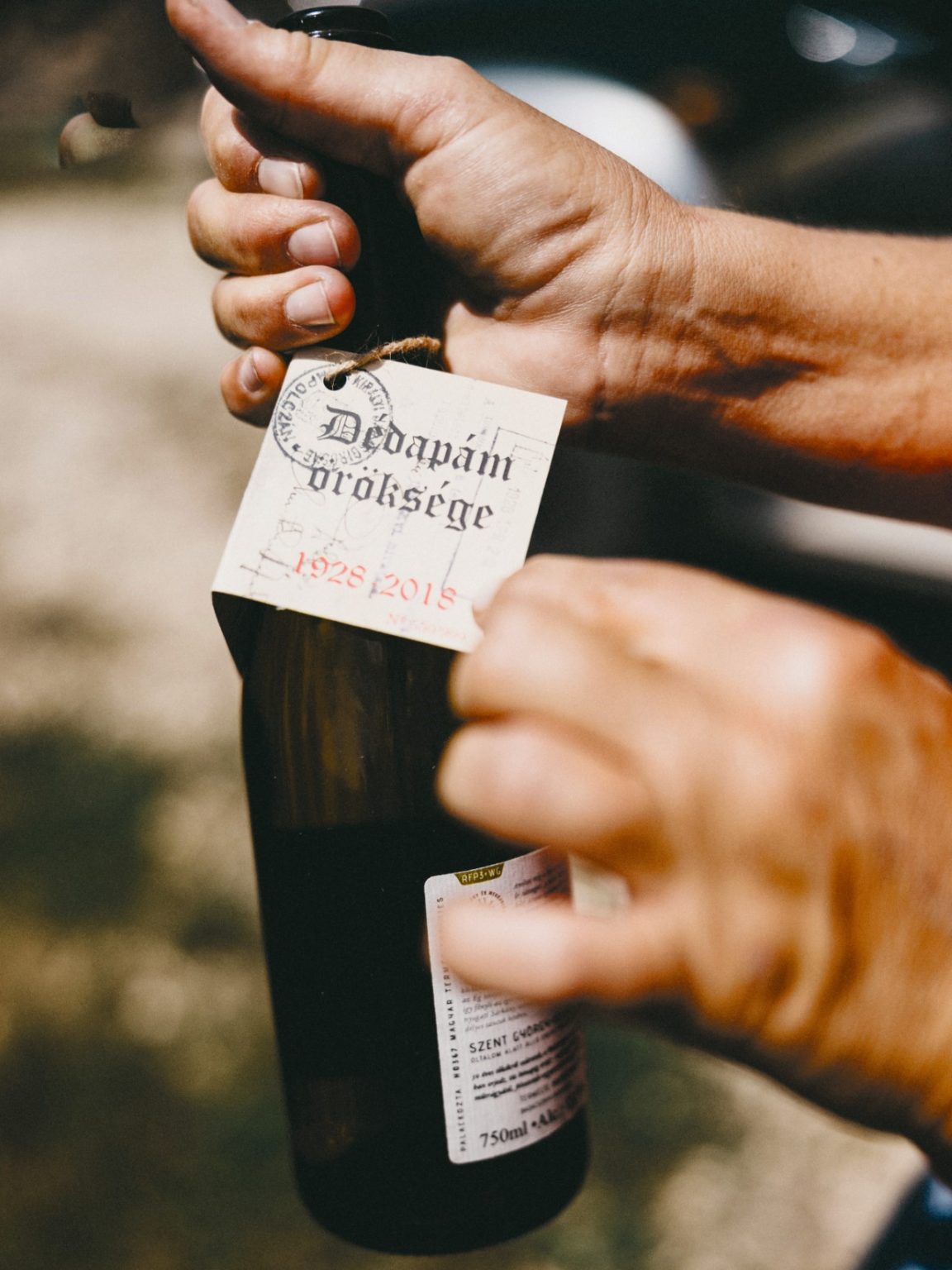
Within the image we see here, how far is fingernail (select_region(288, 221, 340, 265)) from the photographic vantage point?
2.58ft

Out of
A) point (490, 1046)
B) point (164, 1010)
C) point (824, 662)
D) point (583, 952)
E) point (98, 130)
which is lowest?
point (164, 1010)

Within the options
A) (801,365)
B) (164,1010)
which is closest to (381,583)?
(801,365)

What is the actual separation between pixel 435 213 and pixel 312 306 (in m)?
0.14

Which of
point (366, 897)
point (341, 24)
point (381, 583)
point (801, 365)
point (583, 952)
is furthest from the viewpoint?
point (801, 365)

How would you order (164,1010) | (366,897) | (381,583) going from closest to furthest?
1. (381,583)
2. (366,897)
3. (164,1010)

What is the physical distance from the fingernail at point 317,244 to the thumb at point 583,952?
545mm

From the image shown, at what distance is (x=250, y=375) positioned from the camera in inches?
34.4

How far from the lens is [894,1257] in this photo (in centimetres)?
94

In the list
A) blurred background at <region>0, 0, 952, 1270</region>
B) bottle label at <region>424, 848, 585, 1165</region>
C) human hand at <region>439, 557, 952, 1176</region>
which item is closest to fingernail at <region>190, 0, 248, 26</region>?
blurred background at <region>0, 0, 952, 1270</region>

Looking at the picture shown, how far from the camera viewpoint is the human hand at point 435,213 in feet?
2.52

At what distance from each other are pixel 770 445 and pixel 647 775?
736 mm

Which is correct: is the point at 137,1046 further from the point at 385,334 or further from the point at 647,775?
the point at 647,775

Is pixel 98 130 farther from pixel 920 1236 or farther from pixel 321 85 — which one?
pixel 920 1236

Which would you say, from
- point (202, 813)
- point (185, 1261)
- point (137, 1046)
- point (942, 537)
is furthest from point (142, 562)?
point (942, 537)
